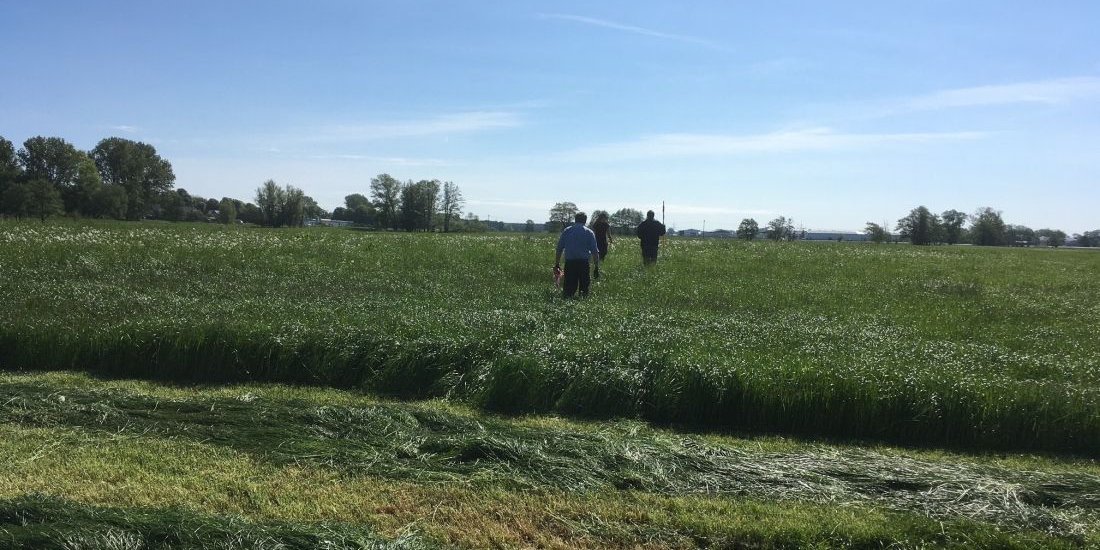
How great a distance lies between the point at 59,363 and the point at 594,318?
23.6 feet

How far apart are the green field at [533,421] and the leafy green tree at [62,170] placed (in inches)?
2206

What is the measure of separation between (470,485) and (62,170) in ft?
233

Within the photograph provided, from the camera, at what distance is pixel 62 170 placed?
5966cm

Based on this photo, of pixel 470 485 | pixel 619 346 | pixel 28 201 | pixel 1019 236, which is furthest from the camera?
pixel 1019 236

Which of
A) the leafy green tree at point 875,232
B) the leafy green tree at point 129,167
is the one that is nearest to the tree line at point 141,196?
the leafy green tree at point 129,167

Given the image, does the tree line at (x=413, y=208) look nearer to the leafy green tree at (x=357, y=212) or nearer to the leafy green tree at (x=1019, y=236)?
the leafy green tree at (x=357, y=212)

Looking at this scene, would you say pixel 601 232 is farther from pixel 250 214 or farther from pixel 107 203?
pixel 250 214

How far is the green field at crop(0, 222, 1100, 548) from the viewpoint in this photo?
425 cm

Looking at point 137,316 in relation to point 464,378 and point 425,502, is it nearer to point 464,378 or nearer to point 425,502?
point 464,378

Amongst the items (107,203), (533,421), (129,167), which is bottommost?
(533,421)

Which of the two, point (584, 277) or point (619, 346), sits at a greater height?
point (584, 277)

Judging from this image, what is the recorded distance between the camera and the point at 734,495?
4840mm

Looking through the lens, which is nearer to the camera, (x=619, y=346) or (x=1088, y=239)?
(x=619, y=346)

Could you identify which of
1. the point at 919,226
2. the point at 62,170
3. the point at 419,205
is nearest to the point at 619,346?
the point at 62,170
